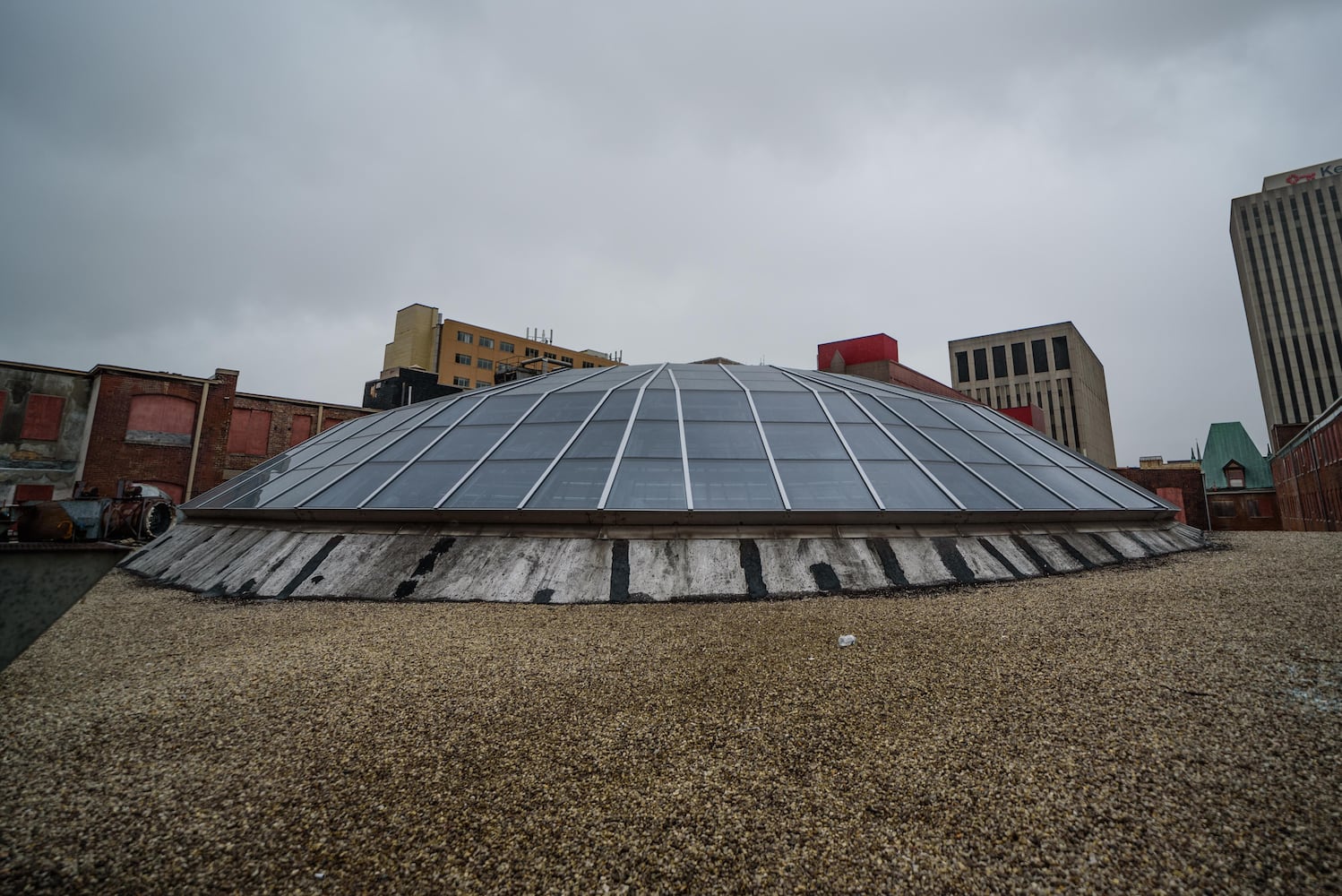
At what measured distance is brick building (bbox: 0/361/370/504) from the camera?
79.8 ft

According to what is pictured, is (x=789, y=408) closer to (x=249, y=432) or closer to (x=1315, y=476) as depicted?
(x=249, y=432)

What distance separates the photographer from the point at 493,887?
233 centimetres

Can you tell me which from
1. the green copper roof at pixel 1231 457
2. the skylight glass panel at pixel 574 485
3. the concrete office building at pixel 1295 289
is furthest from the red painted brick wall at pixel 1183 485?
the concrete office building at pixel 1295 289

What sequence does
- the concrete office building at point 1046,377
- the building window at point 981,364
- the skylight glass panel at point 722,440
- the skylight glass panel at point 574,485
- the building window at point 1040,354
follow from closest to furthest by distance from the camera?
Result: the skylight glass panel at point 574,485, the skylight glass panel at point 722,440, the concrete office building at point 1046,377, the building window at point 1040,354, the building window at point 981,364

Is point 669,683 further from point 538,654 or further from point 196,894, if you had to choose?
point 196,894

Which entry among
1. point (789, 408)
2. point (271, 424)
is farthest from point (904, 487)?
point (271, 424)

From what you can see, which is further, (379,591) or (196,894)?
(379,591)

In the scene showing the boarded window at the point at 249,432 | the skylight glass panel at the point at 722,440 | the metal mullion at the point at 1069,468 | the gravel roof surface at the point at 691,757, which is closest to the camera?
the gravel roof surface at the point at 691,757

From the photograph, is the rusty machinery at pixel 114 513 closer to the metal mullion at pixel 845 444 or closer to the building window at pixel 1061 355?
the metal mullion at pixel 845 444

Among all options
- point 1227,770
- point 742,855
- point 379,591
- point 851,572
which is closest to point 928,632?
point 851,572

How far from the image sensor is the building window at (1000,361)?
75.4 meters

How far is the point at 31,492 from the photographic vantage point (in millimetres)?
Result: 24250

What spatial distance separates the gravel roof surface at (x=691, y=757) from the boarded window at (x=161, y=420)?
92.9 feet

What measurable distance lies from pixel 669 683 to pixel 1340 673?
5.29 m
